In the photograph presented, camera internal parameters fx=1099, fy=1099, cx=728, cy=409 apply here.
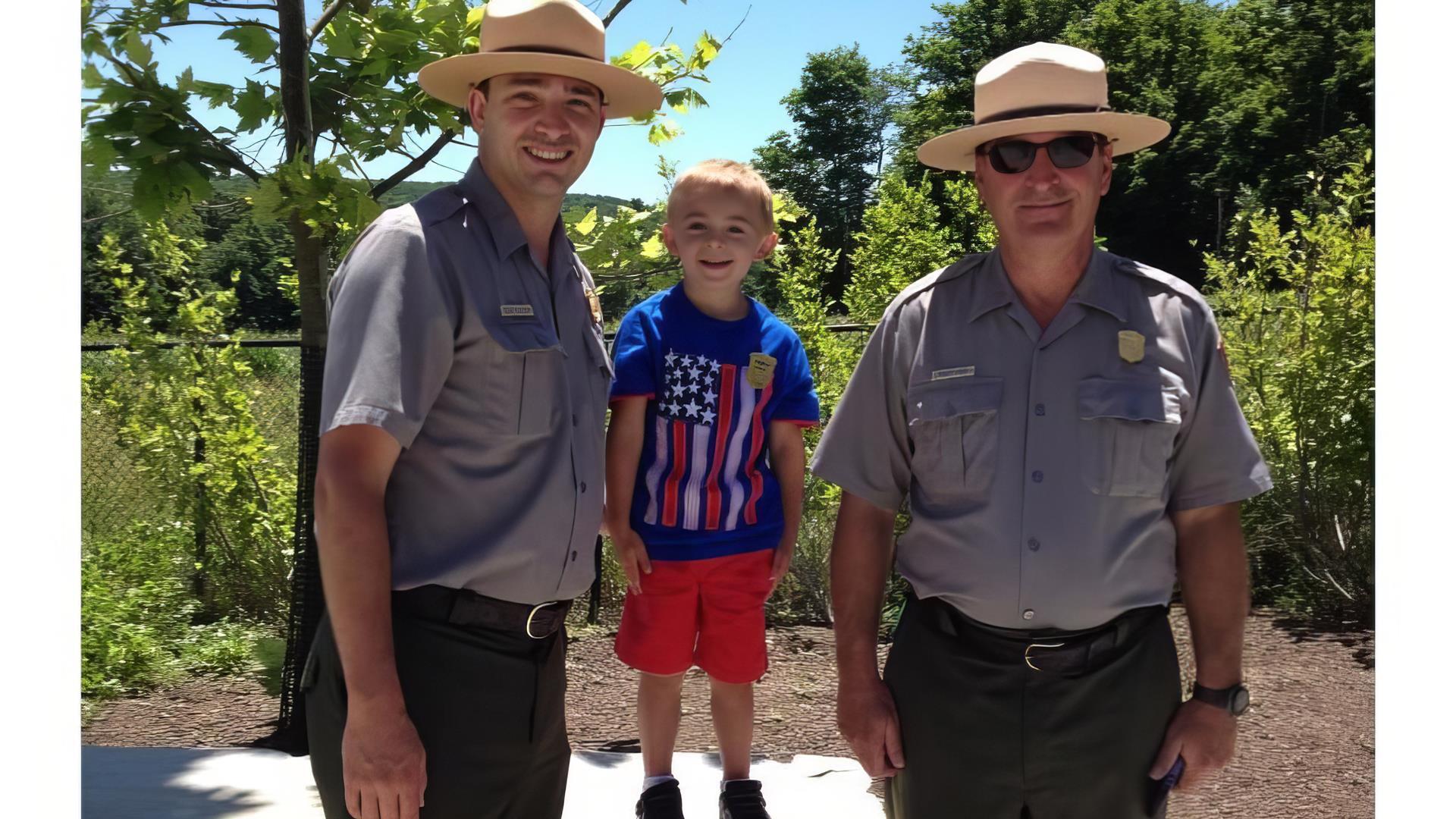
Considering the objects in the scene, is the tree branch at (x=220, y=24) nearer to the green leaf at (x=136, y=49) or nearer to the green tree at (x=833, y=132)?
the green leaf at (x=136, y=49)

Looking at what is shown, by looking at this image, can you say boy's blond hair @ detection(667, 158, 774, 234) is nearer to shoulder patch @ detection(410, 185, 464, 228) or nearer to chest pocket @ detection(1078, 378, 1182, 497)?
shoulder patch @ detection(410, 185, 464, 228)

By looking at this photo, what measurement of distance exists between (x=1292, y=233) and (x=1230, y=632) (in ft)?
18.6

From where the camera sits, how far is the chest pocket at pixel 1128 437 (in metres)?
2.07

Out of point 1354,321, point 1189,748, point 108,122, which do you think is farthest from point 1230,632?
point 1354,321

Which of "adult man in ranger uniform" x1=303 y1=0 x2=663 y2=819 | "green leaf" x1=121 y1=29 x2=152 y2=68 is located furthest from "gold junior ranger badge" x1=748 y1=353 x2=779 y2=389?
"green leaf" x1=121 y1=29 x2=152 y2=68

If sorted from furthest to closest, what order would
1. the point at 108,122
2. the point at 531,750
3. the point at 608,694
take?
the point at 608,694 → the point at 108,122 → the point at 531,750

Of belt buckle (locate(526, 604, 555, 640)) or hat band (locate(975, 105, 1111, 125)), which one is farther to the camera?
hat band (locate(975, 105, 1111, 125))

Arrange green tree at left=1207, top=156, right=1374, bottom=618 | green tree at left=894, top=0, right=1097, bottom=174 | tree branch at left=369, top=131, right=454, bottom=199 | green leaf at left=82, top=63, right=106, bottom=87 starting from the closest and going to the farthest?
green leaf at left=82, top=63, right=106, bottom=87 → tree branch at left=369, top=131, right=454, bottom=199 → green tree at left=1207, top=156, right=1374, bottom=618 → green tree at left=894, top=0, right=1097, bottom=174

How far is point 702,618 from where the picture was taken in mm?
3268

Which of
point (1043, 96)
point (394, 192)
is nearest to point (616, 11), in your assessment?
point (394, 192)

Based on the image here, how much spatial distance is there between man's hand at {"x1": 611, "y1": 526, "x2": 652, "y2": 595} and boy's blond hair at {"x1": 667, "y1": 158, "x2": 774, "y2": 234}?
2.99 feet

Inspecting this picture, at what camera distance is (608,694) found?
18.1ft

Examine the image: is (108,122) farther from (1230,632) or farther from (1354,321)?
(1354,321)

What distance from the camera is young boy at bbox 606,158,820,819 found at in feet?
10.2
